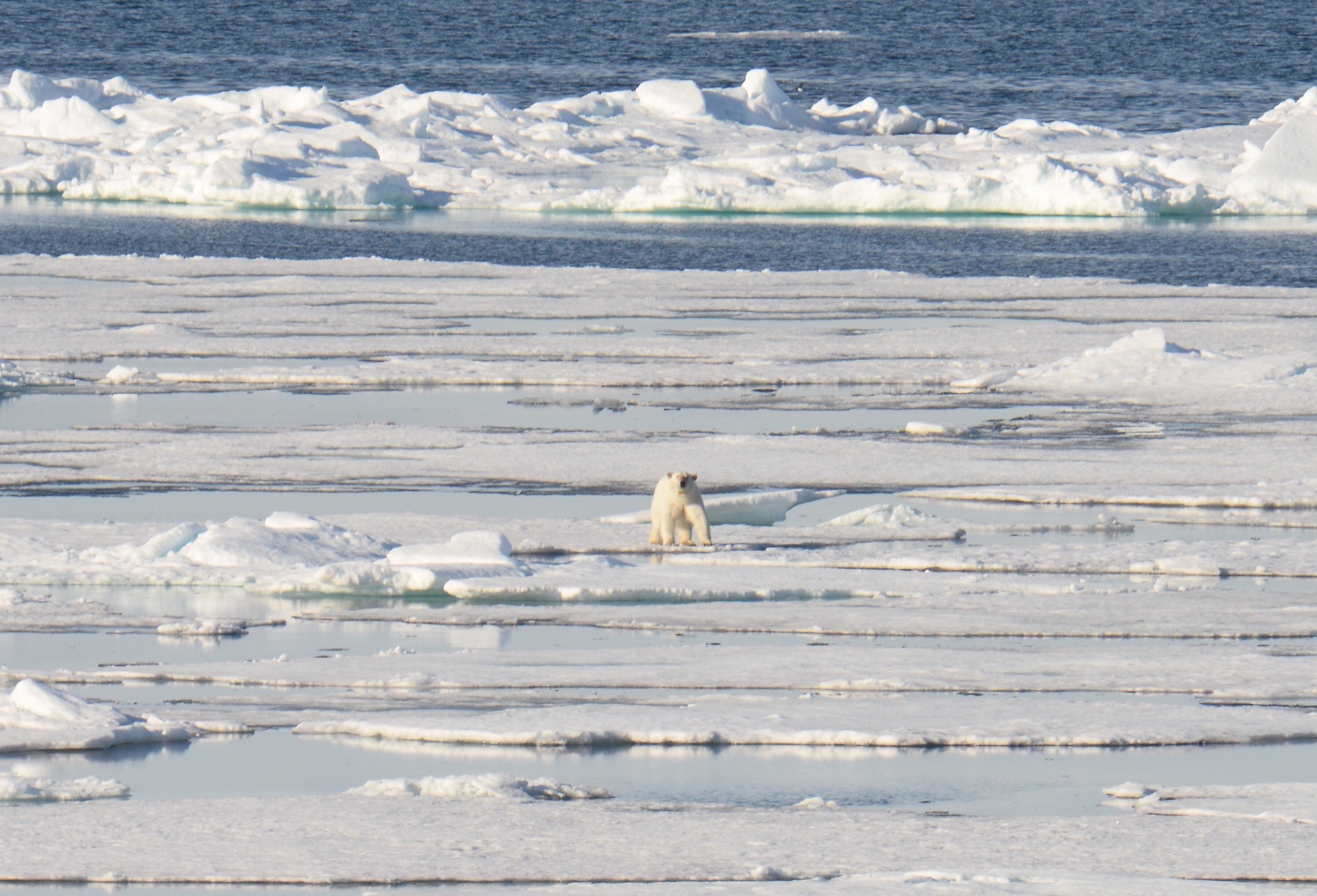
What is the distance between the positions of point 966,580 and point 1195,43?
59.3 m

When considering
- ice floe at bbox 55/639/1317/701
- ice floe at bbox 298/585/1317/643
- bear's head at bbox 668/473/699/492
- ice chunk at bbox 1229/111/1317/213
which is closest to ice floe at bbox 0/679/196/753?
ice floe at bbox 55/639/1317/701

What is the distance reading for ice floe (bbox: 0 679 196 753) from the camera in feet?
18.1

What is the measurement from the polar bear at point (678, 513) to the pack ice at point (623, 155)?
20860 millimetres

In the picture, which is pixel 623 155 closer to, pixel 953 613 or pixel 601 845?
pixel 953 613

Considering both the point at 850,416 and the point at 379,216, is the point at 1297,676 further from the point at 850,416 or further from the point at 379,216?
the point at 379,216

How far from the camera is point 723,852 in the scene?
465 cm

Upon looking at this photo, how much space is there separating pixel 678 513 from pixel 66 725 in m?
3.30

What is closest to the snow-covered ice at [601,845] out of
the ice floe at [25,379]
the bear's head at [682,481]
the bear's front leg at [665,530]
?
the bear's head at [682,481]

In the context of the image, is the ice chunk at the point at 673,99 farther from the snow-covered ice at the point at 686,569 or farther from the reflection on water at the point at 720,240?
the snow-covered ice at the point at 686,569

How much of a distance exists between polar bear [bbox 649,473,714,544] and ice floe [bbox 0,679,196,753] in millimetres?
3047

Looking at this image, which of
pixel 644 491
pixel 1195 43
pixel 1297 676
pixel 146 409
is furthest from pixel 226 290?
pixel 1195 43

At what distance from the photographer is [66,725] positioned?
560 cm

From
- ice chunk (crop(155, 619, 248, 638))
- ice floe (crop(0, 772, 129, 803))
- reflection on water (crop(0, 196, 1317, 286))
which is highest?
ice floe (crop(0, 772, 129, 803))

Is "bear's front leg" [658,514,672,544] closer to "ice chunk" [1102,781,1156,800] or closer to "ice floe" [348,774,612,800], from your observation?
"ice floe" [348,774,612,800]
